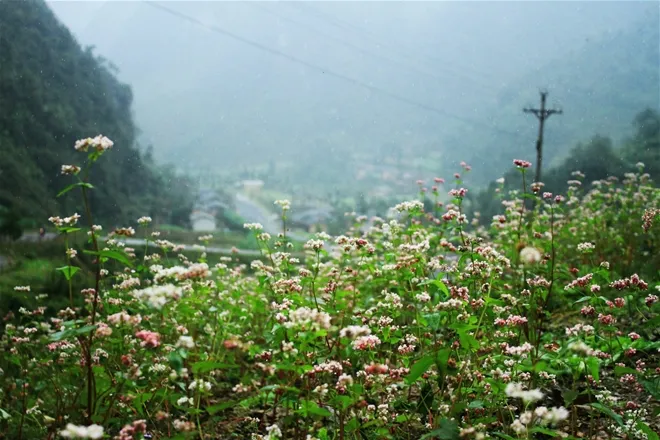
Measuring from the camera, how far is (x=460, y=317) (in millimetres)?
1187

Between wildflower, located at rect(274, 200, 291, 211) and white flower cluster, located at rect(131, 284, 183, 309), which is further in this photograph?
wildflower, located at rect(274, 200, 291, 211)

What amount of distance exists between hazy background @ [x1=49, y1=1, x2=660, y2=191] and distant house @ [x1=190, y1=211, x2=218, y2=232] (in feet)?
2.69

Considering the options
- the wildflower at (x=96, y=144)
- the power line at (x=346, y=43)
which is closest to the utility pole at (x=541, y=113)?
the power line at (x=346, y=43)

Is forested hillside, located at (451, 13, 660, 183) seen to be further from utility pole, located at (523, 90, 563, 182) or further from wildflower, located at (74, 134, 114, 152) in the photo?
wildflower, located at (74, 134, 114, 152)

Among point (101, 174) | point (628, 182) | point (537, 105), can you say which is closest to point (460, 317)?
point (628, 182)

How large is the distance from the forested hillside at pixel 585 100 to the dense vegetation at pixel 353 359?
557 cm

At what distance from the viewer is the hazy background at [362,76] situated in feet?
28.2

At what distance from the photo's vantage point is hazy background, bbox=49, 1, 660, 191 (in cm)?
860

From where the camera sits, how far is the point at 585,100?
8.79 meters

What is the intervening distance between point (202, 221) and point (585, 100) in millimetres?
6760

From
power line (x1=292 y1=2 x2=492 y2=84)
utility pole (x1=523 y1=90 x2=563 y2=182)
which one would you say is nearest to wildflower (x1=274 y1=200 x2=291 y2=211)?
utility pole (x1=523 y1=90 x2=563 y2=182)

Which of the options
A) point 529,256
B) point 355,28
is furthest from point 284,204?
point 355,28

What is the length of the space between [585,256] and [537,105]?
6013mm

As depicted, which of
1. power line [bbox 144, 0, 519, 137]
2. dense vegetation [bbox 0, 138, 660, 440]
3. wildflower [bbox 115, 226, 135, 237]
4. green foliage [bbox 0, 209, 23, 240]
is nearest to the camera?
dense vegetation [bbox 0, 138, 660, 440]
